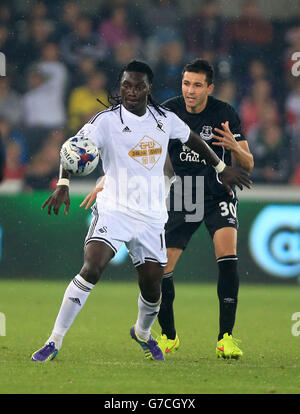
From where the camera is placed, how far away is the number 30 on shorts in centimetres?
720

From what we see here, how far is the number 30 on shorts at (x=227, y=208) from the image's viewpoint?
7199mm

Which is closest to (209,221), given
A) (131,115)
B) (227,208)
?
(227,208)

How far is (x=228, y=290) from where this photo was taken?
7074mm

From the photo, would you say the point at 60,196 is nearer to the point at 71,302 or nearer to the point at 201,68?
the point at 71,302

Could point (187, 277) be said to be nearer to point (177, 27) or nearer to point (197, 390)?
point (177, 27)

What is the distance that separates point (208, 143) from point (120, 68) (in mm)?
5345

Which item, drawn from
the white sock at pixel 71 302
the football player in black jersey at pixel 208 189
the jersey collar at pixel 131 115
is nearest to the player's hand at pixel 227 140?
the football player in black jersey at pixel 208 189

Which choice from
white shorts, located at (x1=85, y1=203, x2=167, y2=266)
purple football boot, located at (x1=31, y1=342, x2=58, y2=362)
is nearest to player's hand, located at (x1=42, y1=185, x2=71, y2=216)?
white shorts, located at (x1=85, y1=203, x2=167, y2=266)

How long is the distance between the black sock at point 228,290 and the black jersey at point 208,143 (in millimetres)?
571

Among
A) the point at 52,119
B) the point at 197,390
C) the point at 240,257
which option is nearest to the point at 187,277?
the point at 240,257

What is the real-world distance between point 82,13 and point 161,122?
676 cm

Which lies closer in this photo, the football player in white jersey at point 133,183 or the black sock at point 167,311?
the football player in white jersey at point 133,183

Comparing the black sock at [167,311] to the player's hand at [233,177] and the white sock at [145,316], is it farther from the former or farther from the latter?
the player's hand at [233,177]

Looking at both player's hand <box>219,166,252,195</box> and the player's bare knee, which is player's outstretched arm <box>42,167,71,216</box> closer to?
the player's bare knee
